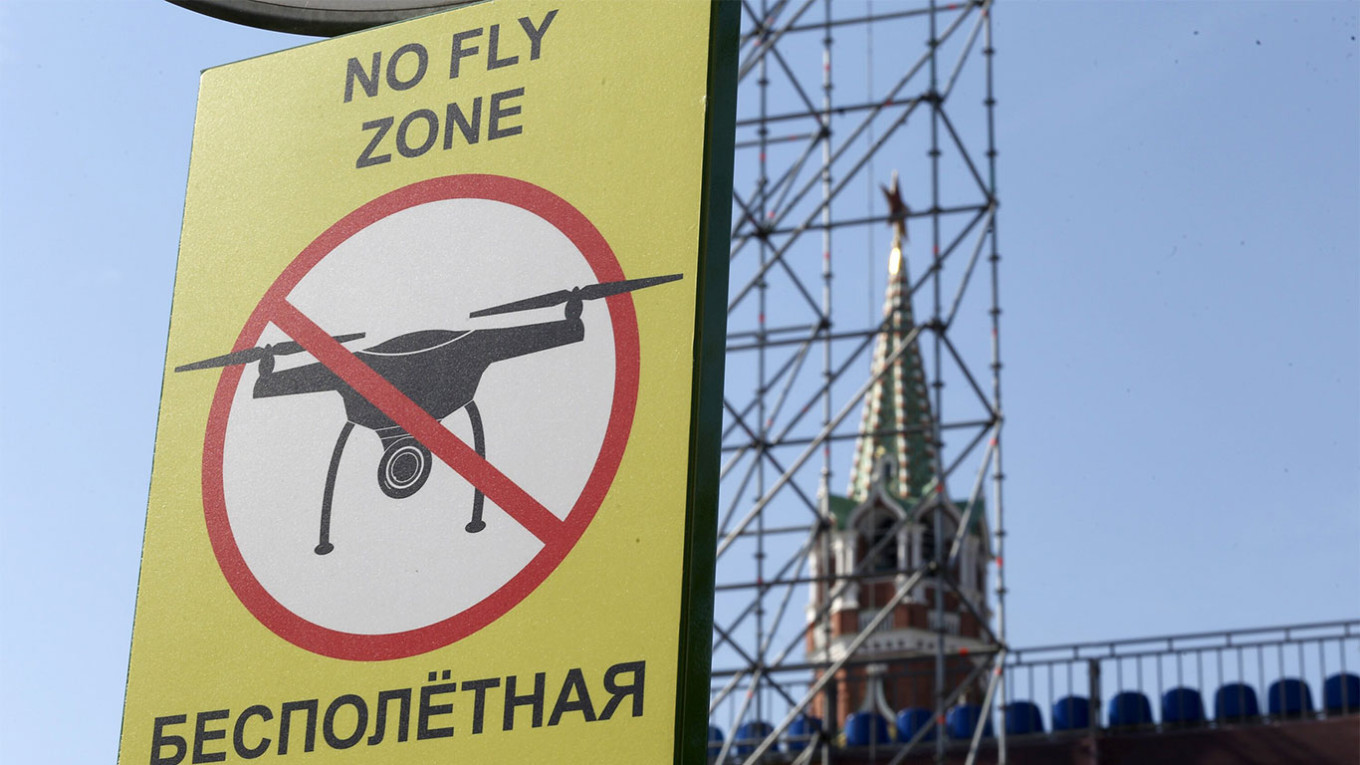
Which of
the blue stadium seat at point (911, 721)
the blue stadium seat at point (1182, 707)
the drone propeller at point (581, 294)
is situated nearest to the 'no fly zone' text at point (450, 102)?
the drone propeller at point (581, 294)

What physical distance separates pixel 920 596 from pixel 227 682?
94.2 feet

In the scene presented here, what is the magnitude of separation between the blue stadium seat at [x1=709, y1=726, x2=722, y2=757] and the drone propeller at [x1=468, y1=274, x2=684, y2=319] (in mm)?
11131

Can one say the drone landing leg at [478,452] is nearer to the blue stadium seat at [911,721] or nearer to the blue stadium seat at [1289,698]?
the blue stadium seat at [1289,698]

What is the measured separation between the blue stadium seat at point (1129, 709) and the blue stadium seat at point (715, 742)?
2.86m

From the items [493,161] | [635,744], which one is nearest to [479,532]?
[635,744]

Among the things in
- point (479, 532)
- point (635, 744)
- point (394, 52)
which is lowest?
point (635, 744)

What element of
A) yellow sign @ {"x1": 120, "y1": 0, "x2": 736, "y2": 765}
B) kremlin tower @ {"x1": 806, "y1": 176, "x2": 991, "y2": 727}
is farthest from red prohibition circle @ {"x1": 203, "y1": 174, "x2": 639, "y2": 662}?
kremlin tower @ {"x1": 806, "y1": 176, "x2": 991, "y2": 727}

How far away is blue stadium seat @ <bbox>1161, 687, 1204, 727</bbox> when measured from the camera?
13211 millimetres

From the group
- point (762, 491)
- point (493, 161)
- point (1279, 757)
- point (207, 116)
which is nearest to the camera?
point (493, 161)

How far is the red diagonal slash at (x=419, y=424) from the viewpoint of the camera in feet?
7.66

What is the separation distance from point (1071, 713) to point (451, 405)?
12.3 metres

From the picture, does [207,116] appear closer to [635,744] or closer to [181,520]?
[181,520]

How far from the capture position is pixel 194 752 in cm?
242

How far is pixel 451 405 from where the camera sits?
242 centimetres
